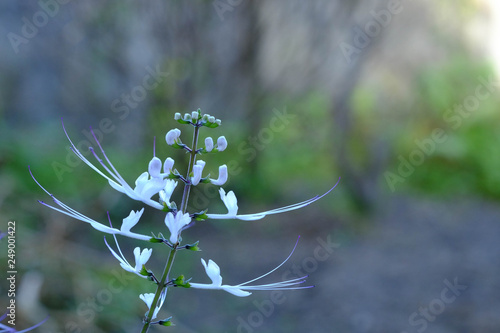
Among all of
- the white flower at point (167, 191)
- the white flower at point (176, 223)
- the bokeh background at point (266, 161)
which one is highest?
the bokeh background at point (266, 161)

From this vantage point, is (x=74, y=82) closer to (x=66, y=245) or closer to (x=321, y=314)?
(x=66, y=245)

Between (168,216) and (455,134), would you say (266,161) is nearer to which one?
(455,134)

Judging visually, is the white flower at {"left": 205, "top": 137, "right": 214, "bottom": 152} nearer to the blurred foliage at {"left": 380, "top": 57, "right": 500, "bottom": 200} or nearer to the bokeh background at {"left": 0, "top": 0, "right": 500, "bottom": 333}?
the bokeh background at {"left": 0, "top": 0, "right": 500, "bottom": 333}

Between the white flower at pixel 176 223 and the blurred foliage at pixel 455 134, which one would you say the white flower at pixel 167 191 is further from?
the blurred foliage at pixel 455 134

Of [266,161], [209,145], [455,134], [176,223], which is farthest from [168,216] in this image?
[455,134]

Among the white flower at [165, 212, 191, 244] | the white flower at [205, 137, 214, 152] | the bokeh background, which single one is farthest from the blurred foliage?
the white flower at [165, 212, 191, 244]

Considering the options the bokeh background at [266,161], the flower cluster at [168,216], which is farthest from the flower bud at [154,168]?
the bokeh background at [266,161]

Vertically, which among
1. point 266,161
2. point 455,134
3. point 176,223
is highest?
point 455,134
